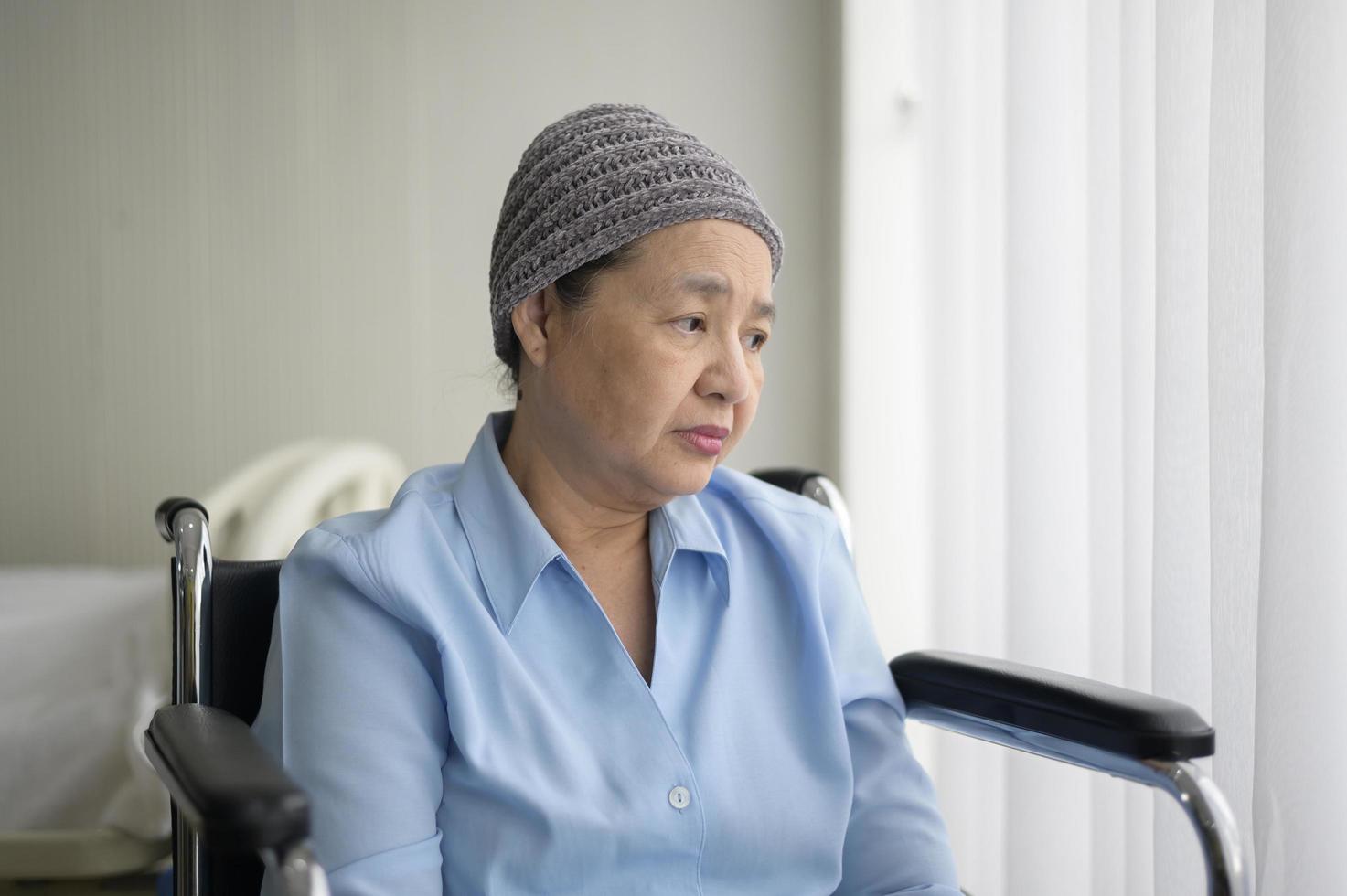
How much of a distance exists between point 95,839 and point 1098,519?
1.47 metres

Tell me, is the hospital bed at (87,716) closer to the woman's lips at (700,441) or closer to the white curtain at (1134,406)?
the woman's lips at (700,441)

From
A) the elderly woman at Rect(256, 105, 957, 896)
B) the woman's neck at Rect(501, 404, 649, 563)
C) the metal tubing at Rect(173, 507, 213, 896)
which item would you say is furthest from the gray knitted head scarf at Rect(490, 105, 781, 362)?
the metal tubing at Rect(173, 507, 213, 896)

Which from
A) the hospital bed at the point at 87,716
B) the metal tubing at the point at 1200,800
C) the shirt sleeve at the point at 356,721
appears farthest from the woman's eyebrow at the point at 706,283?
the hospital bed at the point at 87,716

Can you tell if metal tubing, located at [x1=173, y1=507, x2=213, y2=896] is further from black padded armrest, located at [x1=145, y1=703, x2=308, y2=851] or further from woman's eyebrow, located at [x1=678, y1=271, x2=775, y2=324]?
woman's eyebrow, located at [x1=678, y1=271, x2=775, y2=324]

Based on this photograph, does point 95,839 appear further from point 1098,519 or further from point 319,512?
point 1098,519

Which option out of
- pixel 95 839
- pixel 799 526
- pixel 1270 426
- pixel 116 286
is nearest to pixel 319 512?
pixel 95 839

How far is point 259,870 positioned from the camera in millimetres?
1103

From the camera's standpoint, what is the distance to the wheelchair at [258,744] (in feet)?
2.31

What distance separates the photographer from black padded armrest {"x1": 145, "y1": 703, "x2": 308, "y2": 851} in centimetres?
69

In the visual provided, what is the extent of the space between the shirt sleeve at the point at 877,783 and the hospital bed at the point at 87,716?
107 cm

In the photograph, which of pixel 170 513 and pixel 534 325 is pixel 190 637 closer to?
pixel 170 513

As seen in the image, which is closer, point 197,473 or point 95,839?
point 95,839

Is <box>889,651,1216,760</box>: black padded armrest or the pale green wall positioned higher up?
the pale green wall

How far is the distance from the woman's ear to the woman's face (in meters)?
0.03
